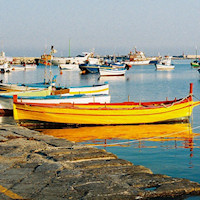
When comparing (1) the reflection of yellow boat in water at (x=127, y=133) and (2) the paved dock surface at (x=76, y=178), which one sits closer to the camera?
(2) the paved dock surface at (x=76, y=178)

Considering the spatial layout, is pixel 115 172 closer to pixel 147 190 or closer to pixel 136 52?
pixel 147 190

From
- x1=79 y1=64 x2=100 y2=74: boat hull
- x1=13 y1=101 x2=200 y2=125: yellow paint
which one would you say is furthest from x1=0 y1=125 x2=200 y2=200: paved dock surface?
x1=79 y1=64 x2=100 y2=74: boat hull

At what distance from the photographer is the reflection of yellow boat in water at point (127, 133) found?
16111 mm

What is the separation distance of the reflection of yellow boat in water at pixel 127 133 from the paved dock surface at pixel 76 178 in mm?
6253

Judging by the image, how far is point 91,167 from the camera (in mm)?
8289

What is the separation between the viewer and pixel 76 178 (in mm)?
7395

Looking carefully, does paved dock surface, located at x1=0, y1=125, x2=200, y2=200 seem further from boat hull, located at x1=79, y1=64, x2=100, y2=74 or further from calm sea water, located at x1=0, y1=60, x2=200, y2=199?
boat hull, located at x1=79, y1=64, x2=100, y2=74

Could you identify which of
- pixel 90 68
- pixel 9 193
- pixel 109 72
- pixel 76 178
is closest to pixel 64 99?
pixel 76 178

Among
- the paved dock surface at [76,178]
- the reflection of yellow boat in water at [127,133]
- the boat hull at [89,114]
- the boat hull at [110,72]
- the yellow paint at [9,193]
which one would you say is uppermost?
the yellow paint at [9,193]

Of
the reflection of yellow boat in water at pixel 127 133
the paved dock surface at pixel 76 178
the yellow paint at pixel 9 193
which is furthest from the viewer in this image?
the reflection of yellow boat in water at pixel 127 133

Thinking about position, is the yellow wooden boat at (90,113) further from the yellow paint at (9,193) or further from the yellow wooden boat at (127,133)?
the yellow paint at (9,193)

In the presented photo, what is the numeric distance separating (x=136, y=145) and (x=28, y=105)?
240 inches

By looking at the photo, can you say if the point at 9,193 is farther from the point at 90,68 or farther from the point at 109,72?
the point at 90,68

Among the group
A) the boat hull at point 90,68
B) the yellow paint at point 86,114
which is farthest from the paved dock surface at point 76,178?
the boat hull at point 90,68
